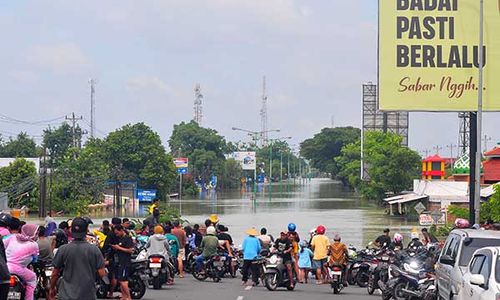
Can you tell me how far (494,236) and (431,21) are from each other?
41.3 feet

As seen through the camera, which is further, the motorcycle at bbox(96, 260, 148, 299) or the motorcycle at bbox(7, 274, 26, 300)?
the motorcycle at bbox(96, 260, 148, 299)

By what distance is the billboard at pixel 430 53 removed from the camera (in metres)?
26.2

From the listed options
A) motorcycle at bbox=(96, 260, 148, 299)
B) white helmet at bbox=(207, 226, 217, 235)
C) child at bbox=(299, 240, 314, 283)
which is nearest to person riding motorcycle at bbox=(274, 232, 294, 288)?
child at bbox=(299, 240, 314, 283)

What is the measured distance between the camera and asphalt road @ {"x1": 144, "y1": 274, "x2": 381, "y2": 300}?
18.9 meters

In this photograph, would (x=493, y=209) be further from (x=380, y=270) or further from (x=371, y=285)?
(x=380, y=270)

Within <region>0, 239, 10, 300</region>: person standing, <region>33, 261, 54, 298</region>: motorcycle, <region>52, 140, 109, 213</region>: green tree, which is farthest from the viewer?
<region>52, 140, 109, 213</region>: green tree

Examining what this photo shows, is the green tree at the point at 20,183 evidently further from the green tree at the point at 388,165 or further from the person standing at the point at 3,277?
the person standing at the point at 3,277

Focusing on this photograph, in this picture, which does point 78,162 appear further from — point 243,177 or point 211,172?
point 243,177

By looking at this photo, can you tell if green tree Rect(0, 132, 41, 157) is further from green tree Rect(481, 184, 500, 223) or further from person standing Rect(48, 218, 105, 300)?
person standing Rect(48, 218, 105, 300)

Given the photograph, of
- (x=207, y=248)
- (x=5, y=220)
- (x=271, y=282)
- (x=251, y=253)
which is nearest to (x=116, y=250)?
(x=5, y=220)

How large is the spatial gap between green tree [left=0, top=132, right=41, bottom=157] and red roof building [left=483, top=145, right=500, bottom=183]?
73477mm

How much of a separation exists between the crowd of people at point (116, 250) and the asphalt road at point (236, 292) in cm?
52

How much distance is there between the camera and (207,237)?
2348cm

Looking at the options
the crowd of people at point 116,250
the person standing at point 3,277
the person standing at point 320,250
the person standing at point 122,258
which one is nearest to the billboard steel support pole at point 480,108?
the crowd of people at point 116,250
